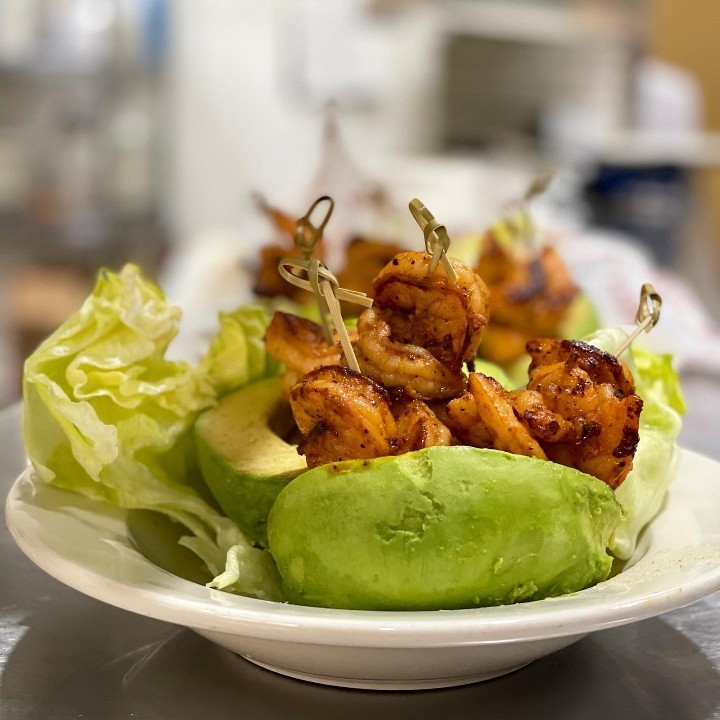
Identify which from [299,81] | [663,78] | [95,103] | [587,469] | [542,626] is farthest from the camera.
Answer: [663,78]

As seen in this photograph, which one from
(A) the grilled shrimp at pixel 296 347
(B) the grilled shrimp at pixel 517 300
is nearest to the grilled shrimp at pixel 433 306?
(A) the grilled shrimp at pixel 296 347

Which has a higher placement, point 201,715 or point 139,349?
point 139,349

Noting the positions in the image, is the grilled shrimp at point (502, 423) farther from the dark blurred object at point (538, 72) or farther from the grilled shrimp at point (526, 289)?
the dark blurred object at point (538, 72)

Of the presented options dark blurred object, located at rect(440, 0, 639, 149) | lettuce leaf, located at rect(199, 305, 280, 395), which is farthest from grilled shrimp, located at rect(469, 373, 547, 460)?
dark blurred object, located at rect(440, 0, 639, 149)

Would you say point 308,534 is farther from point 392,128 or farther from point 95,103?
point 392,128

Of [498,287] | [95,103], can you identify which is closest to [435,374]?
[498,287]

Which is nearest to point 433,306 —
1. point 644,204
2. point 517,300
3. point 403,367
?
point 403,367

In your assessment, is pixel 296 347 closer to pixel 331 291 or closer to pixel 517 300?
pixel 331 291
